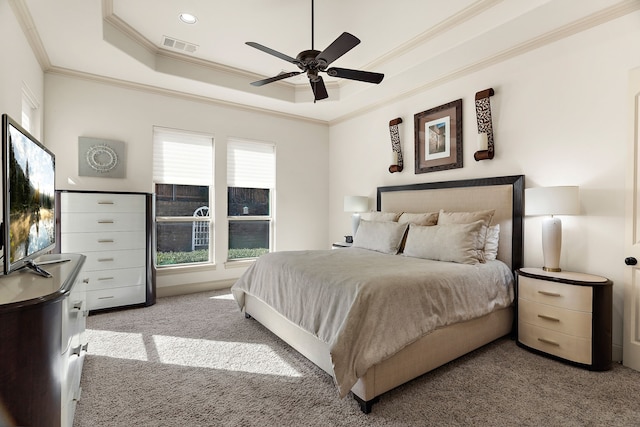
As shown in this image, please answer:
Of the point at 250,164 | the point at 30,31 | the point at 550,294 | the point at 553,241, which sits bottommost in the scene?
the point at 550,294

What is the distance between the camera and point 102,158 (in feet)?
12.8

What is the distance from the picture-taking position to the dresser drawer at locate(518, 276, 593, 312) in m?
2.36

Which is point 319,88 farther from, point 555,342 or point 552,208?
point 555,342

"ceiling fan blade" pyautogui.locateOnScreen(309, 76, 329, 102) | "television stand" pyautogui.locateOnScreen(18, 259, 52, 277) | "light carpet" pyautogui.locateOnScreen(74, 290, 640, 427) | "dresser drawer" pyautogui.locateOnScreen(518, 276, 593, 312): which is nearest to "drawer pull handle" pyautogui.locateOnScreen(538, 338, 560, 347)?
"light carpet" pyautogui.locateOnScreen(74, 290, 640, 427)

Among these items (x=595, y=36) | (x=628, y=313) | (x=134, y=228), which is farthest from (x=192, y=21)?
(x=628, y=313)

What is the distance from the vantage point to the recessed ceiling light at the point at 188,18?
3.00m

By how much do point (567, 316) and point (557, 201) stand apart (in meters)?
0.89

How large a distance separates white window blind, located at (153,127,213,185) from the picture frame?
2.96 meters

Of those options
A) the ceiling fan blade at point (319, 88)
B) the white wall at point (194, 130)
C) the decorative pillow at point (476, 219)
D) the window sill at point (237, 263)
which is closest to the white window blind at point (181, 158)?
the white wall at point (194, 130)

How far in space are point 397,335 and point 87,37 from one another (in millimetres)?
3717

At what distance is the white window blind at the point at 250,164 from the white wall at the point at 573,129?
2682mm

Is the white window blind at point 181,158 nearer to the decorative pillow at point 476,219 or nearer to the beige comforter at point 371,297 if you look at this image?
the beige comforter at point 371,297

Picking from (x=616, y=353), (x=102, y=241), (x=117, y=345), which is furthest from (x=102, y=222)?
(x=616, y=353)

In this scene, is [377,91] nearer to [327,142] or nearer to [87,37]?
[327,142]
